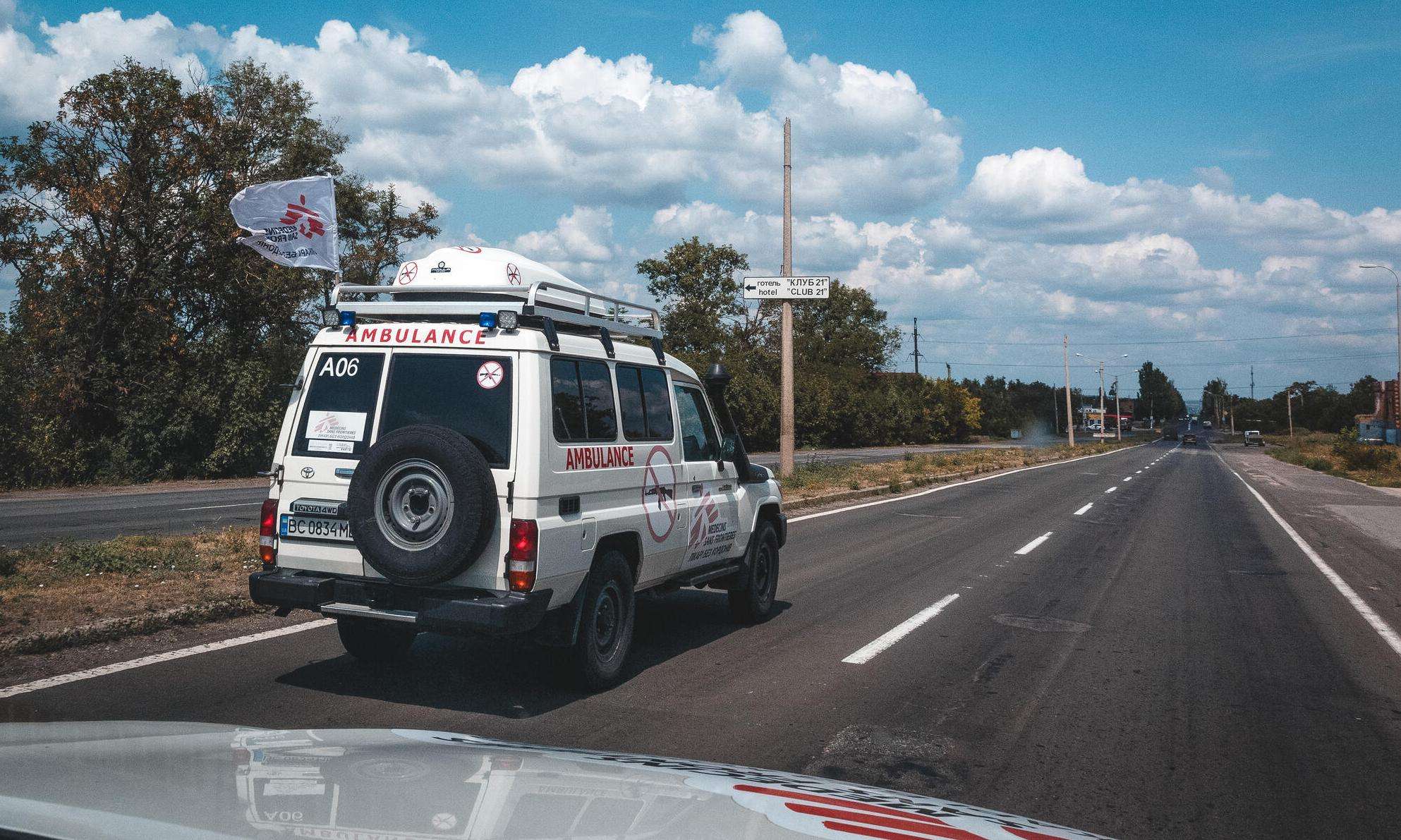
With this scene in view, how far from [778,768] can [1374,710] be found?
151 inches

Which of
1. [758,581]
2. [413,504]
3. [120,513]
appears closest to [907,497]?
[758,581]

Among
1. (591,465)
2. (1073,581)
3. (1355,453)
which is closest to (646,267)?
(1355,453)

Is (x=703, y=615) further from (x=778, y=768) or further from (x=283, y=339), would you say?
(x=283, y=339)

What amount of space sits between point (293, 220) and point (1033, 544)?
Answer: 10.6 m

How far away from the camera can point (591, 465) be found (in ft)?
19.1

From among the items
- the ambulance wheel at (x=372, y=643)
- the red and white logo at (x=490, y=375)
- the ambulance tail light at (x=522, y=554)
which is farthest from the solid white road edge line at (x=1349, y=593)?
the ambulance wheel at (x=372, y=643)

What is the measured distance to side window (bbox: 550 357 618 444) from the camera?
567 cm

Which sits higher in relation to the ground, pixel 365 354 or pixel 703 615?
pixel 365 354

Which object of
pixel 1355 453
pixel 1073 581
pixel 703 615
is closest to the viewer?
pixel 703 615

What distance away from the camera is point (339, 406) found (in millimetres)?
5777

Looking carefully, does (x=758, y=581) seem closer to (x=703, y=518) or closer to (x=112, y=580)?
(x=703, y=518)

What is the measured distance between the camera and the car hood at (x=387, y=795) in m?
1.99

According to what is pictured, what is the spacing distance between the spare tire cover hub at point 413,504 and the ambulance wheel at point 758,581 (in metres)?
3.29

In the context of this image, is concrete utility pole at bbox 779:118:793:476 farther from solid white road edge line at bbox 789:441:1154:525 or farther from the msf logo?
the msf logo
